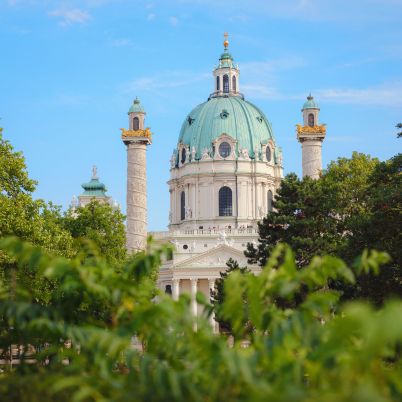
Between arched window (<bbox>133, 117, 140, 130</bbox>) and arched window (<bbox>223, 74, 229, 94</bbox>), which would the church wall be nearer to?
arched window (<bbox>133, 117, 140, 130</bbox>)

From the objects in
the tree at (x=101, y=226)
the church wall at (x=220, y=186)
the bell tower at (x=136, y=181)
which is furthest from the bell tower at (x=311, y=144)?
the tree at (x=101, y=226)

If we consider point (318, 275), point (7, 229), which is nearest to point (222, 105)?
point (7, 229)

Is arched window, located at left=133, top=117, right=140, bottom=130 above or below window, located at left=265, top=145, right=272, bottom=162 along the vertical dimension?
above

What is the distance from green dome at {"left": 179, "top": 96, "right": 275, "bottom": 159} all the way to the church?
0.13 metres

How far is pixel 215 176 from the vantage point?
92500mm

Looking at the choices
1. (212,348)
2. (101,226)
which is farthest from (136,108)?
(212,348)

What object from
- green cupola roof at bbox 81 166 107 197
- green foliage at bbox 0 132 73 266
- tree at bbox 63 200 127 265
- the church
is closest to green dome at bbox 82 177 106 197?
green cupola roof at bbox 81 166 107 197

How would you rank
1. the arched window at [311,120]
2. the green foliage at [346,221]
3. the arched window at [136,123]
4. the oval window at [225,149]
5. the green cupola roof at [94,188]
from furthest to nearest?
1. the green cupola roof at [94,188]
2. the oval window at [225,149]
3. the arched window at [136,123]
4. the arched window at [311,120]
5. the green foliage at [346,221]

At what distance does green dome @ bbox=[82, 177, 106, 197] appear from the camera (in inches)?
4956

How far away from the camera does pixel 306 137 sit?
86812mm

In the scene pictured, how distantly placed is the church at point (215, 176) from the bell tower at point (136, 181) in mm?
116

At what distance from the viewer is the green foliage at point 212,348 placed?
606 cm

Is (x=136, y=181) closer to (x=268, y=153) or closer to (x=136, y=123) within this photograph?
(x=136, y=123)

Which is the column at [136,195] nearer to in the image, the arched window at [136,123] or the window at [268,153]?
the arched window at [136,123]
